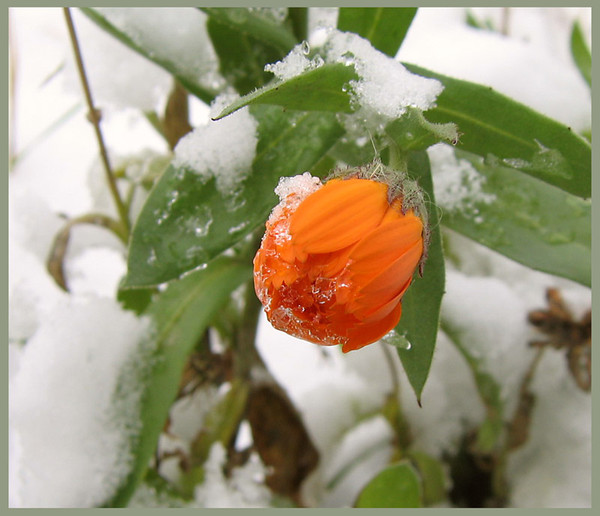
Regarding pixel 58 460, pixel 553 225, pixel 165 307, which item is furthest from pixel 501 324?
pixel 58 460

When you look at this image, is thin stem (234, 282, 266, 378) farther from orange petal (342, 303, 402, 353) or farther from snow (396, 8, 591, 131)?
snow (396, 8, 591, 131)

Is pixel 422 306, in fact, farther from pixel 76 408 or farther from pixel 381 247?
pixel 76 408

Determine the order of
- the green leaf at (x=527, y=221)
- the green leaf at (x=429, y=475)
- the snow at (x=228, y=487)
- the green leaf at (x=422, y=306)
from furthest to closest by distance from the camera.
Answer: the green leaf at (x=429, y=475) < the snow at (x=228, y=487) < the green leaf at (x=527, y=221) < the green leaf at (x=422, y=306)

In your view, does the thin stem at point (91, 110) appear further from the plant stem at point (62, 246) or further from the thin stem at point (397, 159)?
the thin stem at point (397, 159)

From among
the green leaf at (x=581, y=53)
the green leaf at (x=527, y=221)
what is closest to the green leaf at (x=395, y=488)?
the green leaf at (x=527, y=221)

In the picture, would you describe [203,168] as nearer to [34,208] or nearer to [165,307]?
[165,307]

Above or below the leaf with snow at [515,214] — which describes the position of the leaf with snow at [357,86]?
above
